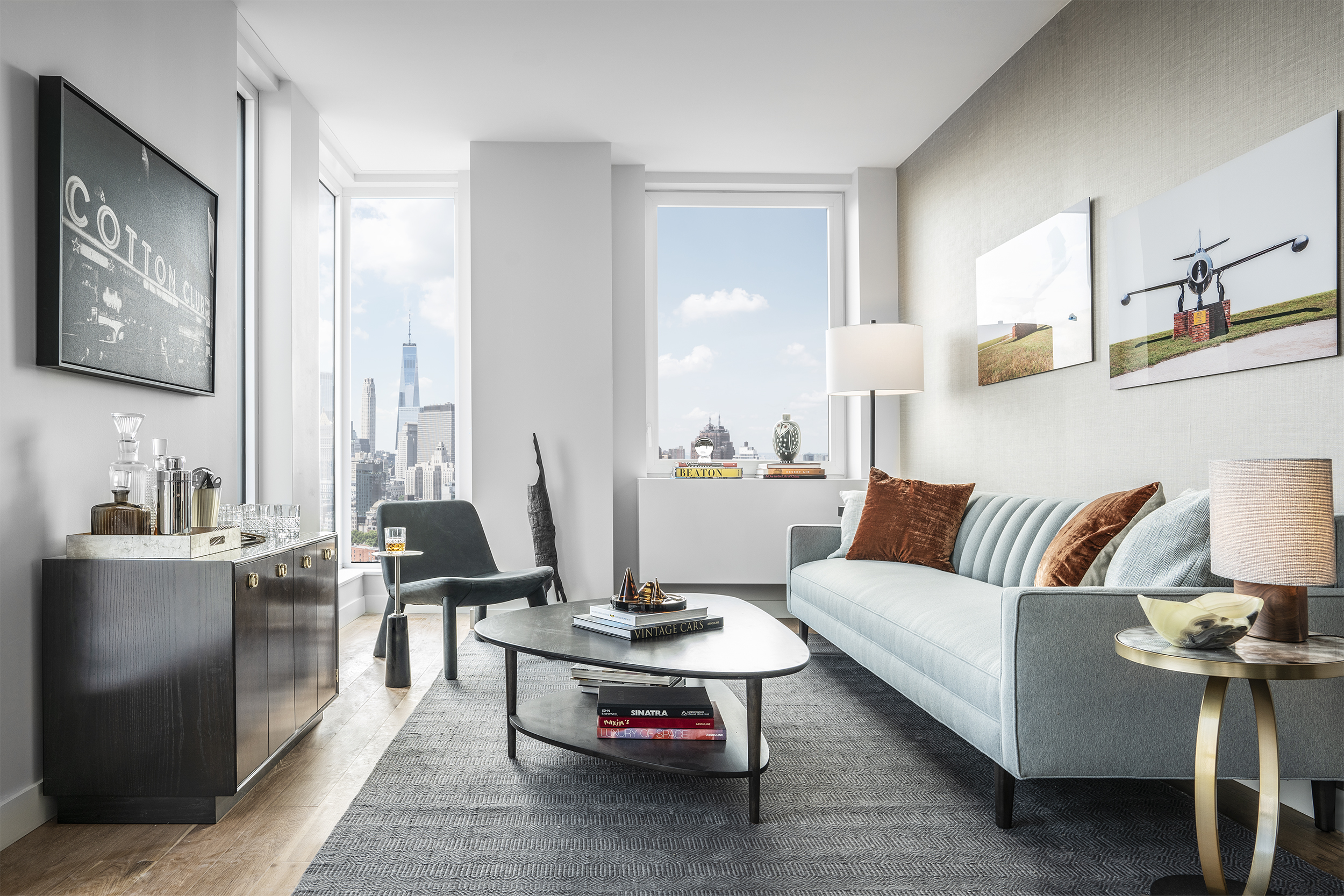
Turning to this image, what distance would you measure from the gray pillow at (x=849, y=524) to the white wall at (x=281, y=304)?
8.21 ft

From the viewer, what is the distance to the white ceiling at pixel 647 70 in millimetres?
3301

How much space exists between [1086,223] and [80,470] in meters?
3.36

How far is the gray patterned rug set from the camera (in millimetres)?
1680

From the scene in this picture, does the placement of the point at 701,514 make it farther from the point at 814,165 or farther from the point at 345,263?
the point at 345,263

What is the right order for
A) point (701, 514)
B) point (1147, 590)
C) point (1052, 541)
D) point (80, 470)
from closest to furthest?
point (1147, 590) → point (80, 470) → point (1052, 541) → point (701, 514)

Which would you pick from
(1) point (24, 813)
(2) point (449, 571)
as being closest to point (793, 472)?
(2) point (449, 571)

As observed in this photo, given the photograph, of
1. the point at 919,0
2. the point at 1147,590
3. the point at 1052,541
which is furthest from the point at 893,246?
the point at 1147,590

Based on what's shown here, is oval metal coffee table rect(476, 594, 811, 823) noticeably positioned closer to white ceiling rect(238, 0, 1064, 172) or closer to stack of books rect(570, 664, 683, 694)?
stack of books rect(570, 664, 683, 694)

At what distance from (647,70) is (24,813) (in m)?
3.47

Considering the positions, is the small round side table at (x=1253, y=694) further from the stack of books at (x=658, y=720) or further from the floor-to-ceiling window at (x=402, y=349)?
the floor-to-ceiling window at (x=402, y=349)

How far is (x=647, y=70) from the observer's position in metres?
3.78

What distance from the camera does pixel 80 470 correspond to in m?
2.15

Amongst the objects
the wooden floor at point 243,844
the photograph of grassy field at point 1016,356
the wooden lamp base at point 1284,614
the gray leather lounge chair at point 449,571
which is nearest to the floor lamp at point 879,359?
the photograph of grassy field at point 1016,356

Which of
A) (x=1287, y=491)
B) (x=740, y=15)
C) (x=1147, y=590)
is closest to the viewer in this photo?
(x=1287, y=491)
